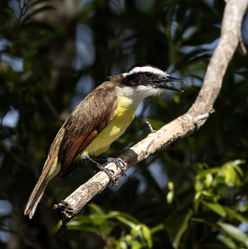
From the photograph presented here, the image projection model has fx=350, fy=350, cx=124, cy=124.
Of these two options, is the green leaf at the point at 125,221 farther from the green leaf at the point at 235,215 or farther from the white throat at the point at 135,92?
the white throat at the point at 135,92

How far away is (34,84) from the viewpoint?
4.21m

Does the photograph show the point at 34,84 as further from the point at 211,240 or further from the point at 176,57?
the point at 211,240

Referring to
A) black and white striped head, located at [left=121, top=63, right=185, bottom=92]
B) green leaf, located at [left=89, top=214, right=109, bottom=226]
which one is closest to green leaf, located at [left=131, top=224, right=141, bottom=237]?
green leaf, located at [left=89, top=214, right=109, bottom=226]

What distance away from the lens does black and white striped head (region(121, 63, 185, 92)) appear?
3.46m

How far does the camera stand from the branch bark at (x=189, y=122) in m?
2.23

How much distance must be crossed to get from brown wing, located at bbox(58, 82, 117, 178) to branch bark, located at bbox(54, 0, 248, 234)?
365 millimetres

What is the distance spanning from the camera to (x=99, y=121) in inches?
126

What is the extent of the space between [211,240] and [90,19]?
4101 millimetres

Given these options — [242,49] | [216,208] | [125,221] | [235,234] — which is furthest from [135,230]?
[242,49]

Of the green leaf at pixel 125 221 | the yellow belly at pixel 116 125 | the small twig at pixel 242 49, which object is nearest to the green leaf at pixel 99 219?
the green leaf at pixel 125 221

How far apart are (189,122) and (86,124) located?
0.95 metres

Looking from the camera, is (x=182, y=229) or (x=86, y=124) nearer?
(x=182, y=229)

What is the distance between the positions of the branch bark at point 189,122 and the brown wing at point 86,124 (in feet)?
1.20

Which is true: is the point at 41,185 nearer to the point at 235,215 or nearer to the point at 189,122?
the point at 189,122
